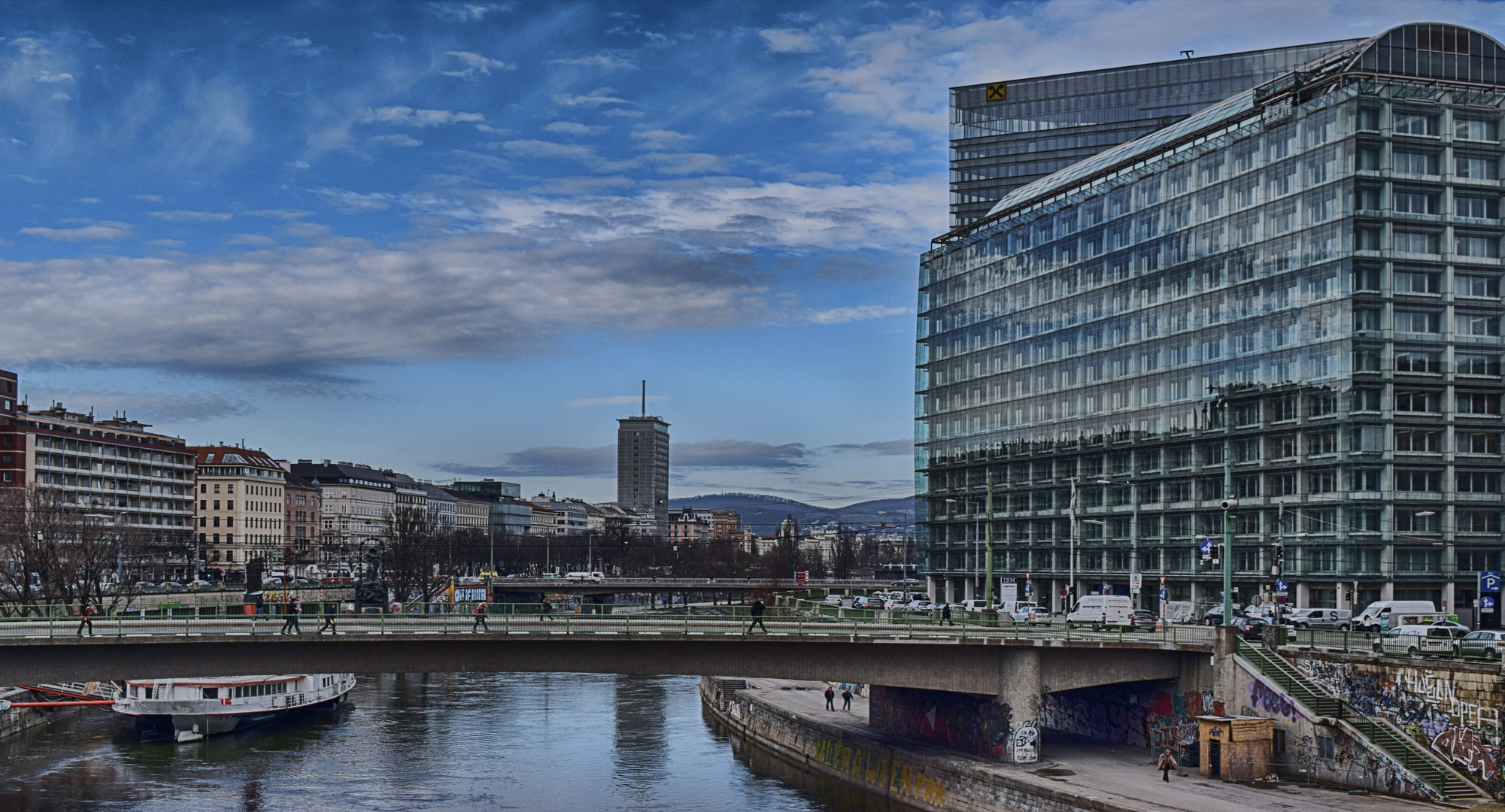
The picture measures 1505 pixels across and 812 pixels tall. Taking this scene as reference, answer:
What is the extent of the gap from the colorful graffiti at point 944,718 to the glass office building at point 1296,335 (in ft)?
91.2

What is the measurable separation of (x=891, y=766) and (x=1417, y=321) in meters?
62.6

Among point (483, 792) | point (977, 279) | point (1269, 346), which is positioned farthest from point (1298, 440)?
point (483, 792)

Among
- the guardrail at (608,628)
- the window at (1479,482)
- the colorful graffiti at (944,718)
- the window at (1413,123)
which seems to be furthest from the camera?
the window at (1479,482)

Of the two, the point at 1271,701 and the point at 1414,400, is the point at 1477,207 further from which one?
the point at 1271,701

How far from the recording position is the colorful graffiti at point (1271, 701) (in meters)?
55.0

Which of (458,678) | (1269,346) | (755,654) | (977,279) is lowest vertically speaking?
(458,678)

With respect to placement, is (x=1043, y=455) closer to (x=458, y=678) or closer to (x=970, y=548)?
(x=970, y=548)

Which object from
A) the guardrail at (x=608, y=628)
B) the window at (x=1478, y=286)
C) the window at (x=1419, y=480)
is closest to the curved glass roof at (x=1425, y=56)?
the window at (x=1478, y=286)

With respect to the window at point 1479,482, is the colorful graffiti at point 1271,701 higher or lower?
lower

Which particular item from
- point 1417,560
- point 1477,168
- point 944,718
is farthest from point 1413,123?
point 944,718

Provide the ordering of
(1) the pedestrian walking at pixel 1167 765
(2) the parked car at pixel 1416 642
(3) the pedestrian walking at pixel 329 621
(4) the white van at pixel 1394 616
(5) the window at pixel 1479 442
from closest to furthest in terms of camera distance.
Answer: (2) the parked car at pixel 1416 642, (1) the pedestrian walking at pixel 1167 765, (3) the pedestrian walking at pixel 329 621, (4) the white van at pixel 1394 616, (5) the window at pixel 1479 442

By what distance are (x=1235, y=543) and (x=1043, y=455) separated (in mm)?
30226

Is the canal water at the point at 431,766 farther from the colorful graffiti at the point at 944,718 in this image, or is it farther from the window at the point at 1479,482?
the window at the point at 1479,482

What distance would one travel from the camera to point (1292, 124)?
10962 cm
